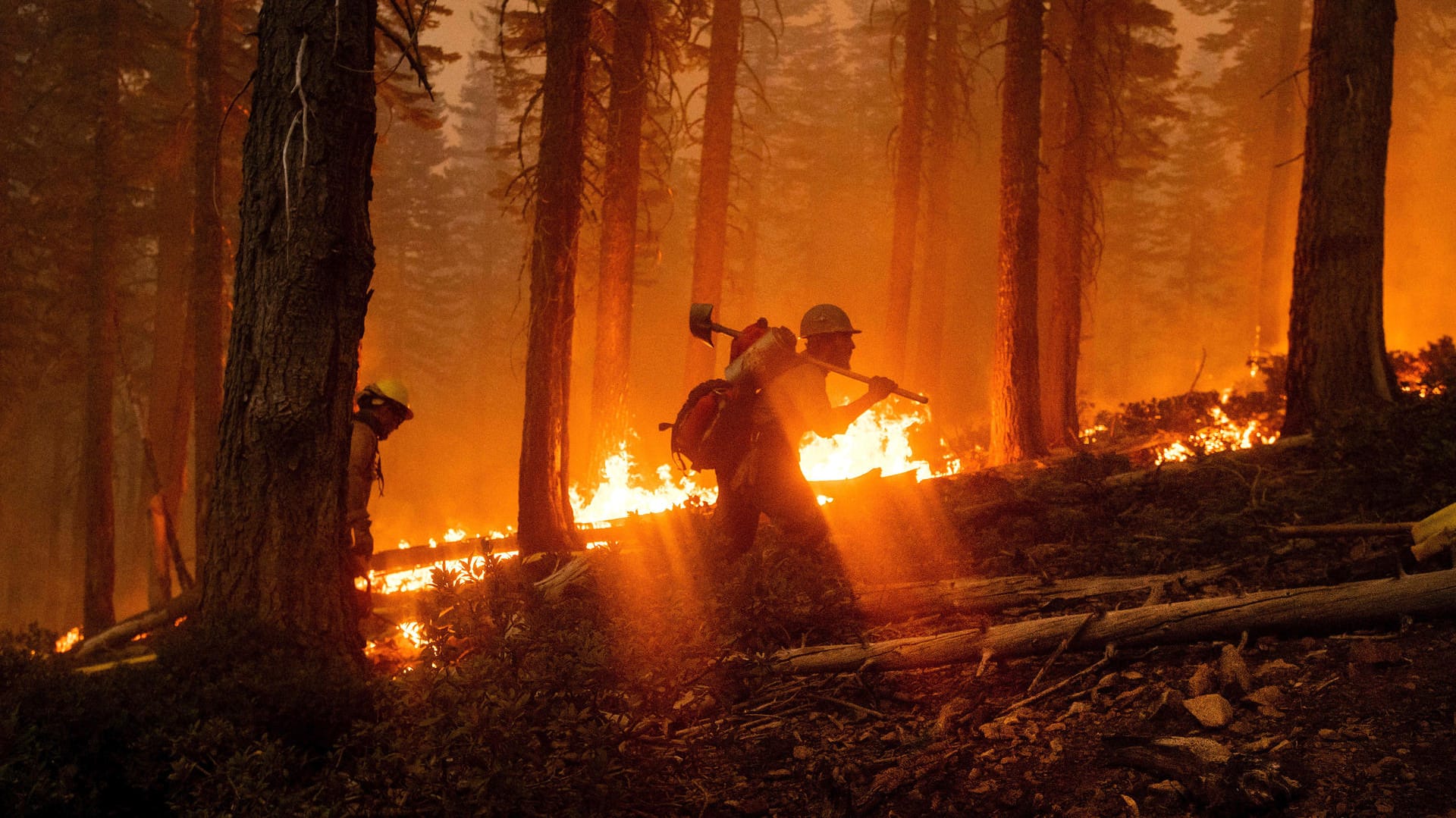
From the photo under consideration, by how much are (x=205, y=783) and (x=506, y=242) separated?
49.6 meters

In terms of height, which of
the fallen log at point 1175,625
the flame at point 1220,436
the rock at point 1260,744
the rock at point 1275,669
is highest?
Result: the flame at point 1220,436

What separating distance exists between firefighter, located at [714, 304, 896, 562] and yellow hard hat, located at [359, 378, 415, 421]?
3.16 meters

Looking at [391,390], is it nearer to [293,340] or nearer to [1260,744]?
[293,340]

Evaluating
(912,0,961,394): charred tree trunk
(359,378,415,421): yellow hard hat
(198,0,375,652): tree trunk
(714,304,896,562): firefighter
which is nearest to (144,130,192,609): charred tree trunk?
(359,378,415,421): yellow hard hat

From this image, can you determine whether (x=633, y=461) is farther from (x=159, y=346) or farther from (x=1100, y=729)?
(x=159, y=346)

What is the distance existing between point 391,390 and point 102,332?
11392 mm

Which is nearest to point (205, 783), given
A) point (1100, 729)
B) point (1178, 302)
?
point (1100, 729)

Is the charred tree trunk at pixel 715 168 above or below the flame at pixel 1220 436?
above

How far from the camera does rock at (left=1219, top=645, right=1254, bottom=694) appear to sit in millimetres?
3822

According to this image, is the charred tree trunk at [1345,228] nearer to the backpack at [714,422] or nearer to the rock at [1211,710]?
the rock at [1211,710]

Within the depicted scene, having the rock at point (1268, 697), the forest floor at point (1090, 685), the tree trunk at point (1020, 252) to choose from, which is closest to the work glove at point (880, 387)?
the forest floor at point (1090, 685)

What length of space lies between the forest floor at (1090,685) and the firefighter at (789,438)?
359 millimetres

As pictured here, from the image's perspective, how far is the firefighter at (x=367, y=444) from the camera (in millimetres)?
7195

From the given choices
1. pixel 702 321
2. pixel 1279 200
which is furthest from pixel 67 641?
pixel 1279 200
